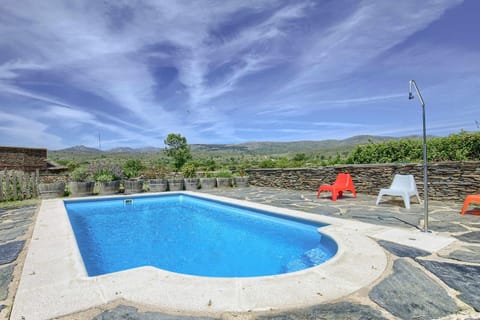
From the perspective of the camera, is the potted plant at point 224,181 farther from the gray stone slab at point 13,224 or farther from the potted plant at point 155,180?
the gray stone slab at point 13,224

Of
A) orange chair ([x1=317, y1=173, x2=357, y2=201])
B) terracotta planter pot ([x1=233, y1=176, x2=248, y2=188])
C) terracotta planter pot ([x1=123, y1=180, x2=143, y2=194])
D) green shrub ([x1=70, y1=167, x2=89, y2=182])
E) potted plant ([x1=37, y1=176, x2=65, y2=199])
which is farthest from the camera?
terracotta planter pot ([x1=233, y1=176, x2=248, y2=188])

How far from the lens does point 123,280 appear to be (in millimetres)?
2236

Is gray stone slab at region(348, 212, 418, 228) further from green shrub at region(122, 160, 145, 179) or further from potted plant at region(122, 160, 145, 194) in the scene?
green shrub at region(122, 160, 145, 179)

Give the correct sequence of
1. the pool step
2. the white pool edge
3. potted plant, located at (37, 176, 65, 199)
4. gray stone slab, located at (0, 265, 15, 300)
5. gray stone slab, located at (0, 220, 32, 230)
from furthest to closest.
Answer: potted plant, located at (37, 176, 65, 199) < gray stone slab, located at (0, 220, 32, 230) < the pool step < gray stone slab, located at (0, 265, 15, 300) < the white pool edge

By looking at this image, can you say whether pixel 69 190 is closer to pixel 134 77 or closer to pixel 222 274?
pixel 134 77

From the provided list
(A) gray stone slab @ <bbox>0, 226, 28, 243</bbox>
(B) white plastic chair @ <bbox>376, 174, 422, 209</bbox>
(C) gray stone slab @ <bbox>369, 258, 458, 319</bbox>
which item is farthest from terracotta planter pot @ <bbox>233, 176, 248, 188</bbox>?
(C) gray stone slab @ <bbox>369, 258, 458, 319</bbox>

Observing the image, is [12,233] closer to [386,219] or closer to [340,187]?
[386,219]

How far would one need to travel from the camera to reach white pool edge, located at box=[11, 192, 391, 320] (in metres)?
1.80

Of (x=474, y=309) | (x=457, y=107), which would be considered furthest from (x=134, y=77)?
(x=457, y=107)

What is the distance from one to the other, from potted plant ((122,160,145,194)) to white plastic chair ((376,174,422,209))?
9.37 m

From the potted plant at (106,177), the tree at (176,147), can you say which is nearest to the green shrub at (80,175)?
the potted plant at (106,177)

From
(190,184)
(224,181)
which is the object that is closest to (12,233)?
(190,184)

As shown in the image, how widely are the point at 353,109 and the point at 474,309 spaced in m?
23.1

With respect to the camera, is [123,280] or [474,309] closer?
[474,309]
